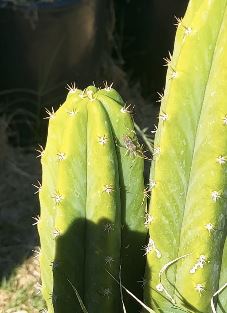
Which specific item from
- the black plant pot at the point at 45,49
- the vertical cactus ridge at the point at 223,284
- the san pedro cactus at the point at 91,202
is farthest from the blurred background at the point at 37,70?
the vertical cactus ridge at the point at 223,284

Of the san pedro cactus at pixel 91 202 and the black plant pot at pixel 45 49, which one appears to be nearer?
the san pedro cactus at pixel 91 202

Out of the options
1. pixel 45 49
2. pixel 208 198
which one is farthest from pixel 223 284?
pixel 45 49

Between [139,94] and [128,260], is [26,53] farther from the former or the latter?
[128,260]

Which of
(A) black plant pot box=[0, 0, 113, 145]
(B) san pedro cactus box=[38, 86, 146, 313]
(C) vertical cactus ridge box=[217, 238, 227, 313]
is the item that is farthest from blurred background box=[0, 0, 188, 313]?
(C) vertical cactus ridge box=[217, 238, 227, 313]

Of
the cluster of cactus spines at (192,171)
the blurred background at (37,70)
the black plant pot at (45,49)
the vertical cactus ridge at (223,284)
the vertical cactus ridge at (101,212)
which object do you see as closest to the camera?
the cluster of cactus spines at (192,171)

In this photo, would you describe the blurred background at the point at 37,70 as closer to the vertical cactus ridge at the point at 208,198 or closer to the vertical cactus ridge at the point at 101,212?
the vertical cactus ridge at the point at 101,212

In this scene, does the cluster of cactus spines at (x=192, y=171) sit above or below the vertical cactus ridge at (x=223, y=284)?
above

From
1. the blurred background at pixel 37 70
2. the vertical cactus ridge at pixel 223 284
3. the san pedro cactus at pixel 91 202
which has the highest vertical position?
the blurred background at pixel 37 70

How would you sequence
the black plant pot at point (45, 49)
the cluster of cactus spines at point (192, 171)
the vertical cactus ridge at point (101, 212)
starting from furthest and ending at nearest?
1. the black plant pot at point (45, 49)
2. the vertical cactus ridge at point (101, 212)
3. the cluster of cactus spines at point (192, 171)
